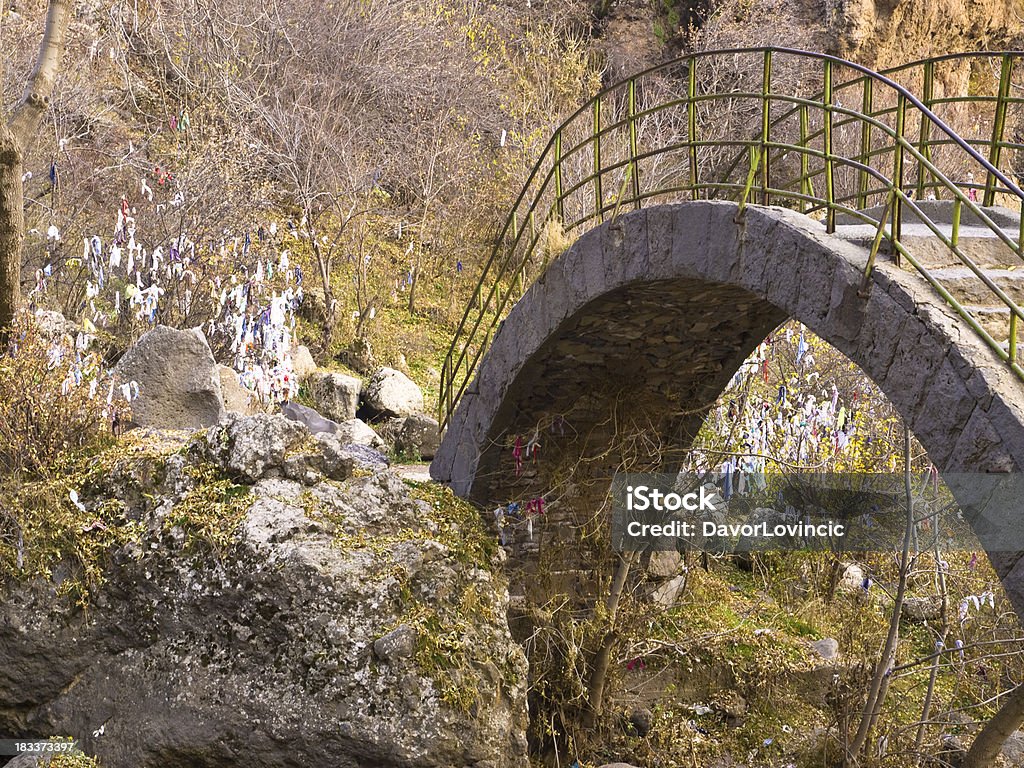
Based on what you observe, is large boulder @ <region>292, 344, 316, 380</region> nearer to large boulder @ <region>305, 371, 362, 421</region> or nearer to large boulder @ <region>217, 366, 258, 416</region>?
large boulder @ <region>305, 371, 362, 421</region>

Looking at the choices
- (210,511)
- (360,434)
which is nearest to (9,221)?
(210,511)

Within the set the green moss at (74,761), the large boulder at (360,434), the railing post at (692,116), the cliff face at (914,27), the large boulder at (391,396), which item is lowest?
the green moss at (74,761)

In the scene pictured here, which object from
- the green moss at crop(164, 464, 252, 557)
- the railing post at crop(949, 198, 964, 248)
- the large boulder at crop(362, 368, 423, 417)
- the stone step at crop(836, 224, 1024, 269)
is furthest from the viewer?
the large boulder at crop(362, 368, 423, 417)

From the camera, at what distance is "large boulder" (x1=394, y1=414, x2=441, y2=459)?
1195cm

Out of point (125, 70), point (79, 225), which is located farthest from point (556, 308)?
point (125, 70)

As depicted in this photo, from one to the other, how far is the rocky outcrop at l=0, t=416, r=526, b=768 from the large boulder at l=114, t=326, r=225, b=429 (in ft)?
6.65

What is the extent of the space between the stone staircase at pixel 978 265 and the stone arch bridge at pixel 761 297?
0.03ft

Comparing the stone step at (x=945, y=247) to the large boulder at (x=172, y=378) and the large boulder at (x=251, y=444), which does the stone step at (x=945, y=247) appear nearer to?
the large boulder at (x=251, y=444)

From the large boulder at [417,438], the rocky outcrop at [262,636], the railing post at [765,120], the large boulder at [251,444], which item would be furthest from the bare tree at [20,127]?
the large boulder at [417,438]

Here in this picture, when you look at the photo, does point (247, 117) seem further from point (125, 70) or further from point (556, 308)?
point (556, 308)

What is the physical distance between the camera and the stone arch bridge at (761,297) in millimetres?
4281

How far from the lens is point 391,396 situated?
43.0ft

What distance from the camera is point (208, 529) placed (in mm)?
6758

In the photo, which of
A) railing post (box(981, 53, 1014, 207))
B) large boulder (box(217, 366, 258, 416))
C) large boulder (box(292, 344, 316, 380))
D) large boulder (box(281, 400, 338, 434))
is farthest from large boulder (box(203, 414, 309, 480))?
large boulder (box(292, 344, 316, 380))
